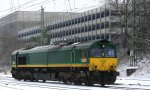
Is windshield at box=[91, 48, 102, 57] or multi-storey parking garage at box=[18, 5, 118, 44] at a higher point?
multi-storey parking garage at box=[18, 5, 118, 44]

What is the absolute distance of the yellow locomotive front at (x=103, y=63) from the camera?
94.6ft

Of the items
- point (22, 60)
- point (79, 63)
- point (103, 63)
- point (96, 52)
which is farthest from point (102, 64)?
point (22, 60)

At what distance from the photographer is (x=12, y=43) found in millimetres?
95250

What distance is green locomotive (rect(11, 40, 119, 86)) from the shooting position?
1143 inches

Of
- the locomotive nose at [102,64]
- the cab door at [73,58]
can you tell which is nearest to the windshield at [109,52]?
the locomotive nose at [102,64]

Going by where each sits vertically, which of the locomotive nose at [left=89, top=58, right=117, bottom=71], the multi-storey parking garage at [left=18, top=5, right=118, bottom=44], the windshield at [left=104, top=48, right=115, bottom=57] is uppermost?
the multi-storey parking garage at [left=18, top=5, right=118, bottom=44]

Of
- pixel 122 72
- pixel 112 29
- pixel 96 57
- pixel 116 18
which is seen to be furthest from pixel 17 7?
pixel 116 18

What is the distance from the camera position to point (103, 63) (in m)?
29.4

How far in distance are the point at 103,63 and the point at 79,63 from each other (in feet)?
5.97

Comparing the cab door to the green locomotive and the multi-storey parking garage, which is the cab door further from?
the multi-storey parking garage

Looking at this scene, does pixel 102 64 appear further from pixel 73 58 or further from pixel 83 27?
pixel 83 27

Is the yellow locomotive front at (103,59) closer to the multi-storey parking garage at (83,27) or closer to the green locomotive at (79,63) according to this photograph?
the green locomotive at (79,63)

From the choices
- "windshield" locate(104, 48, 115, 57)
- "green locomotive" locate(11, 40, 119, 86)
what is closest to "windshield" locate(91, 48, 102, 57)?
"green locomotive" locate(11, 40, 119, 86)

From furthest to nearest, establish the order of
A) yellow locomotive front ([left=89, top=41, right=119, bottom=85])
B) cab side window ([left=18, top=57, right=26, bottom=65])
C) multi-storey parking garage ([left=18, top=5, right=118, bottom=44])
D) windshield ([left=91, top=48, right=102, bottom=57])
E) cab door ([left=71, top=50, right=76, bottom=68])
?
1. multi-storey parking garage ([left=18, top=5, right=118, bottom=44])
2. cab side window ([left=18, top=57, right=26, bottom=65])
3. cab door ([left=71, top=50, right=76, bottom=68])
4. windshield ([left=91, top=48, right=102, bottom=57])
5. yellow locomotive front ([left=89, top=41, right=119, bottom=85])
